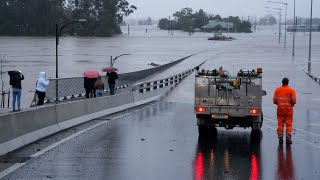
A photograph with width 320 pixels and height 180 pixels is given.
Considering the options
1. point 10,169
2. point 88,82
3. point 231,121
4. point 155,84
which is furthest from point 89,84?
point 10,169

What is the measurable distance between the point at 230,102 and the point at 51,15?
16003 centimetres

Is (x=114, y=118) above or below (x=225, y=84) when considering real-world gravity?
below

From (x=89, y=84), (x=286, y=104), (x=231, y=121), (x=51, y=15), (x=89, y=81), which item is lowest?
(x=231, y=121)

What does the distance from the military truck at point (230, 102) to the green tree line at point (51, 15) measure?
15052 cm

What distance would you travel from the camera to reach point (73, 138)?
15820mm

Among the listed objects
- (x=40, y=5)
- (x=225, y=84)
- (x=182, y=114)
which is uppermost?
(x=40, y=5)

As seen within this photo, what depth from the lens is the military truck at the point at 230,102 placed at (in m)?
16.2

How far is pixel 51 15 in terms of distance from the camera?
563 ft

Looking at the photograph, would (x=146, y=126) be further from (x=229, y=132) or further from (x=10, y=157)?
(x=10, y=157)

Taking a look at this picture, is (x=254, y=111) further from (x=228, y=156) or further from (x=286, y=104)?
(x=228, y=156)

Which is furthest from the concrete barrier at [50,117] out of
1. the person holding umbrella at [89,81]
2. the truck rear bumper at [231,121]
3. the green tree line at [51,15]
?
the green tree line at [51,15]

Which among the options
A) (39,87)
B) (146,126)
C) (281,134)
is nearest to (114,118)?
(146,126)

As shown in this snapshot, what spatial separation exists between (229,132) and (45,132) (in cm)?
540

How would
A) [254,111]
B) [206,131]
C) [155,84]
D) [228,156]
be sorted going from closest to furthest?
[228,156] → [254,111] → [206,131] → [155,84]
